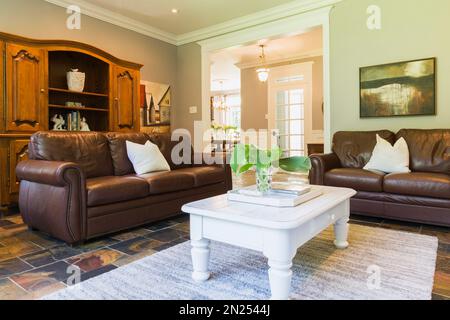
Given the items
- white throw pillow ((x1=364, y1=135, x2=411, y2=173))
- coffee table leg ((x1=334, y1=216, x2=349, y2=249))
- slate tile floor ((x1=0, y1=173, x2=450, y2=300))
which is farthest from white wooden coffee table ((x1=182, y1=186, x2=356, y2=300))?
white throw pillow ((x1=364, y1=135, x2=411, y2=173))

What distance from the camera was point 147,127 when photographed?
5.45 m

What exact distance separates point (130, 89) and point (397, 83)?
146 inches

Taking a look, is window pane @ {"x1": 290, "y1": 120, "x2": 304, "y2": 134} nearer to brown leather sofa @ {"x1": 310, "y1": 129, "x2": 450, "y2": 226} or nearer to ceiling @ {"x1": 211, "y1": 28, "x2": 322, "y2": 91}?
ceiling @ {"x1": 211, "y1": 28, "x2": 322, "y2": 91}

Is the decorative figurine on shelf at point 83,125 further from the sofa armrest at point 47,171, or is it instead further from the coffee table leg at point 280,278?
the coffee table leg at point 280,278

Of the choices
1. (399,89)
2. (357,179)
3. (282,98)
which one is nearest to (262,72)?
(282,98)

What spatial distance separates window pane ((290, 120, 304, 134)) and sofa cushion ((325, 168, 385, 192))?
3.96 m

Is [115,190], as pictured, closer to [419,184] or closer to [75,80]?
[75,80]

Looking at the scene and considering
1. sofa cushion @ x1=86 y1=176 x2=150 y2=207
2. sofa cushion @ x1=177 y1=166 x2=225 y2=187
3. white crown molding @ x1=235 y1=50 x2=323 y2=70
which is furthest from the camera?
white crown molding @ x1=235 y1=50 x2=323 y2=70

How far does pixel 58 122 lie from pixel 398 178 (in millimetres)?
4035

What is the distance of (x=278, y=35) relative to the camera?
15.4ft

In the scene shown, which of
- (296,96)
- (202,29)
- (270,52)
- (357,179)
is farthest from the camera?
(296,96)

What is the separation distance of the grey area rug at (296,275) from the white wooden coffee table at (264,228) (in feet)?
0.53

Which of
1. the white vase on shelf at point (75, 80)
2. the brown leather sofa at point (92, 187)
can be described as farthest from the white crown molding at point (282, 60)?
the white vase on shelf at point (75, 80)

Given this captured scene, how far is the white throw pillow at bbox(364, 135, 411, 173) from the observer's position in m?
3.18
